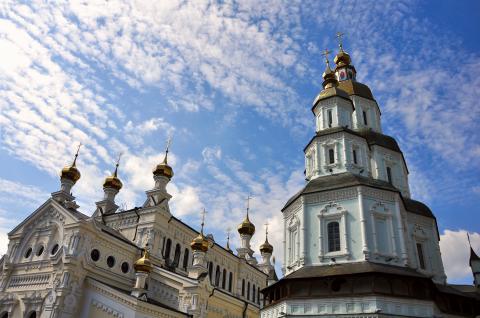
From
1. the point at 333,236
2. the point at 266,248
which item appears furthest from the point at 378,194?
the point at 266,248

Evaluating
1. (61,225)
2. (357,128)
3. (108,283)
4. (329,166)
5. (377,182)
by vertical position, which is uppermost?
(357,128)

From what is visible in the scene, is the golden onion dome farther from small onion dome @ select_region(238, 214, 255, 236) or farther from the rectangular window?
the rectangular window

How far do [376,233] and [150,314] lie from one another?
12587 millimetres

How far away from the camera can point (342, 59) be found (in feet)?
107

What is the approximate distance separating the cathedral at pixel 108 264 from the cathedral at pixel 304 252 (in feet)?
0.24

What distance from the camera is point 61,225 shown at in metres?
23.9

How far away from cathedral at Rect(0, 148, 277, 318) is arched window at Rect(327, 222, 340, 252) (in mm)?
8322

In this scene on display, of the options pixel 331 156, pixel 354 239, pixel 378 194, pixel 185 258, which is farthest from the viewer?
pixel 185 258

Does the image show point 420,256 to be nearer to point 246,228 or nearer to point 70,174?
point 246,228

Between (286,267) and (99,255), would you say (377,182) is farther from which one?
(99,255)

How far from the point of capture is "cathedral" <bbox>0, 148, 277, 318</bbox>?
2098 centimetres

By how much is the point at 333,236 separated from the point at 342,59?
18.2m

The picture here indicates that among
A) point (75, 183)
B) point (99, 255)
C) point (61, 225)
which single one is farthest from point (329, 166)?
point (75, 183)

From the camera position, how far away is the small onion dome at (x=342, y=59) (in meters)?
32.5
